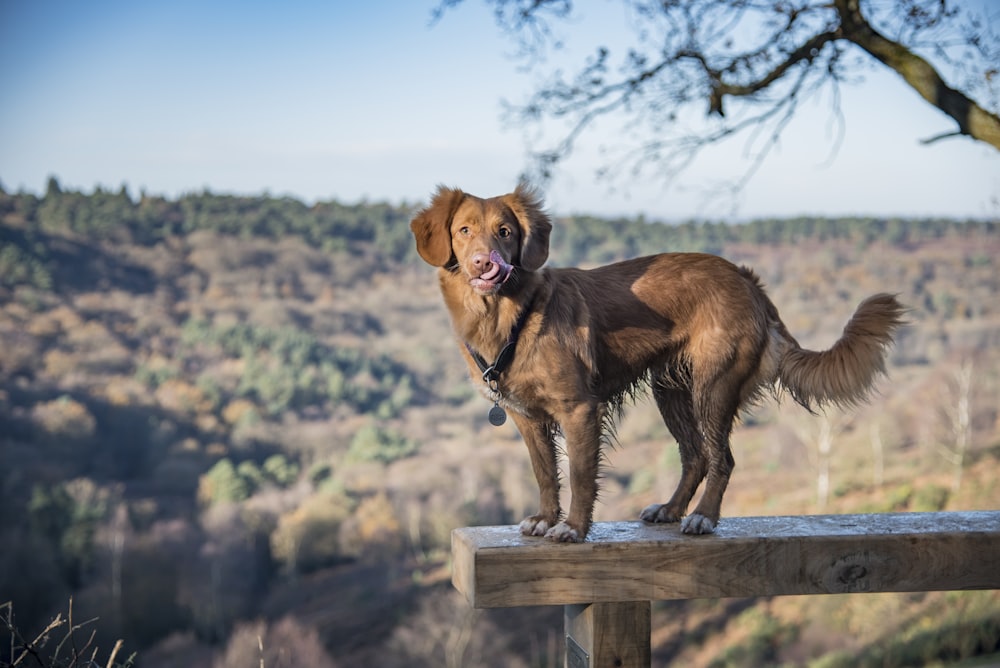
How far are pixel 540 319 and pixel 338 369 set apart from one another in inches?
592

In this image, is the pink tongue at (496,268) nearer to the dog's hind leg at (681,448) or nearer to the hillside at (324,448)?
the dog's hind leg at (681,448)

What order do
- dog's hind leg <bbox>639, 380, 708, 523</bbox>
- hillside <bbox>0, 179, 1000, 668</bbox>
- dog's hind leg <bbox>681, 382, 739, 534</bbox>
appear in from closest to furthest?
1. dog's hind leg <bbox>681, 382, 739, 534</bbox>
2. dog's hind leg <bbox>639, 380, 708, 523</bbox>
3. hillside <bbox>0, 179, 1000, 668</bbox>

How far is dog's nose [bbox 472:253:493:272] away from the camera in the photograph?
2.87 metres

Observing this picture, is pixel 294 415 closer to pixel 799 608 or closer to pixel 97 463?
pixel 97 463

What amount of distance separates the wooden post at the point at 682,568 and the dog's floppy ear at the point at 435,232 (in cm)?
88

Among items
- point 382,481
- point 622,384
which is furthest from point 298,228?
point 622,384

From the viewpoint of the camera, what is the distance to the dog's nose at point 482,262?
9.42 feet

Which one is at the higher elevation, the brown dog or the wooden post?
the brown dog

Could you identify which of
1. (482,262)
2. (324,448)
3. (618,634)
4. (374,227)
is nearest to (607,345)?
(482,262)

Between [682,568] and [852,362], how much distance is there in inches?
39.2

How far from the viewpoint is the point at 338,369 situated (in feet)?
58.2

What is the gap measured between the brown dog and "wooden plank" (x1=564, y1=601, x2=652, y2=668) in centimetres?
24

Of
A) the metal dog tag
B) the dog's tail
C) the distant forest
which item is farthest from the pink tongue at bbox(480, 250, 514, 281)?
the distant forest

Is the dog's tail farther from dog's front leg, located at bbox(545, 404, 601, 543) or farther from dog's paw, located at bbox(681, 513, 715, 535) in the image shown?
dog's front leg, located at bbox(545, 404, 601, 543)
